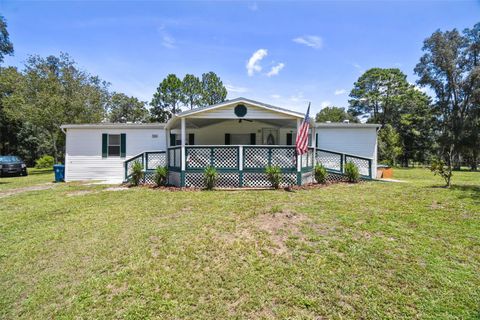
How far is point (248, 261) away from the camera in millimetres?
3941

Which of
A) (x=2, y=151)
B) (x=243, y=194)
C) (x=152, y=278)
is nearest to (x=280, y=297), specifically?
(x=152, y=278)

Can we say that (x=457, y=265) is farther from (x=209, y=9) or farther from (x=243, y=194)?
(x=209, y=9)

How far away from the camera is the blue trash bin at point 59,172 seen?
13.8m

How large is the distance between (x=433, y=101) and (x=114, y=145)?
35.4m

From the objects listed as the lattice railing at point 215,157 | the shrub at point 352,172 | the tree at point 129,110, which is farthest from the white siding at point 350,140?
the tree at point 129,110

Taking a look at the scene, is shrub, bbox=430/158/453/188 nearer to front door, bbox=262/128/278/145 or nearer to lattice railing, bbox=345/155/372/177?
lattice railing, bbox=345/155/372/177

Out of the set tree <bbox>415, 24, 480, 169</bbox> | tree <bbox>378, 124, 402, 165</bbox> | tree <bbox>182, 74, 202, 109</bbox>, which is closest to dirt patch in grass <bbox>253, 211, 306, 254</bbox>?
tree <bbox>378, 124, 402, 165</bbox>

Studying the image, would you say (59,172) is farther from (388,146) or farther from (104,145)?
(388,146)

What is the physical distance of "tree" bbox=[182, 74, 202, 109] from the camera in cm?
3716

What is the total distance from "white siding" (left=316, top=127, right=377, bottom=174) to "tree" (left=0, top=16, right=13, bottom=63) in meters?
35.2

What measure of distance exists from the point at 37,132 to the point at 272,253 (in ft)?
122

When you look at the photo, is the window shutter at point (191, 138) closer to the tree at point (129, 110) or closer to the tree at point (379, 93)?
the tree at point (129, 110)

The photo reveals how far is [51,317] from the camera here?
303cm

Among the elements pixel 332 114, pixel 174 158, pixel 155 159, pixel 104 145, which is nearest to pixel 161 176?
pixel 174 158
